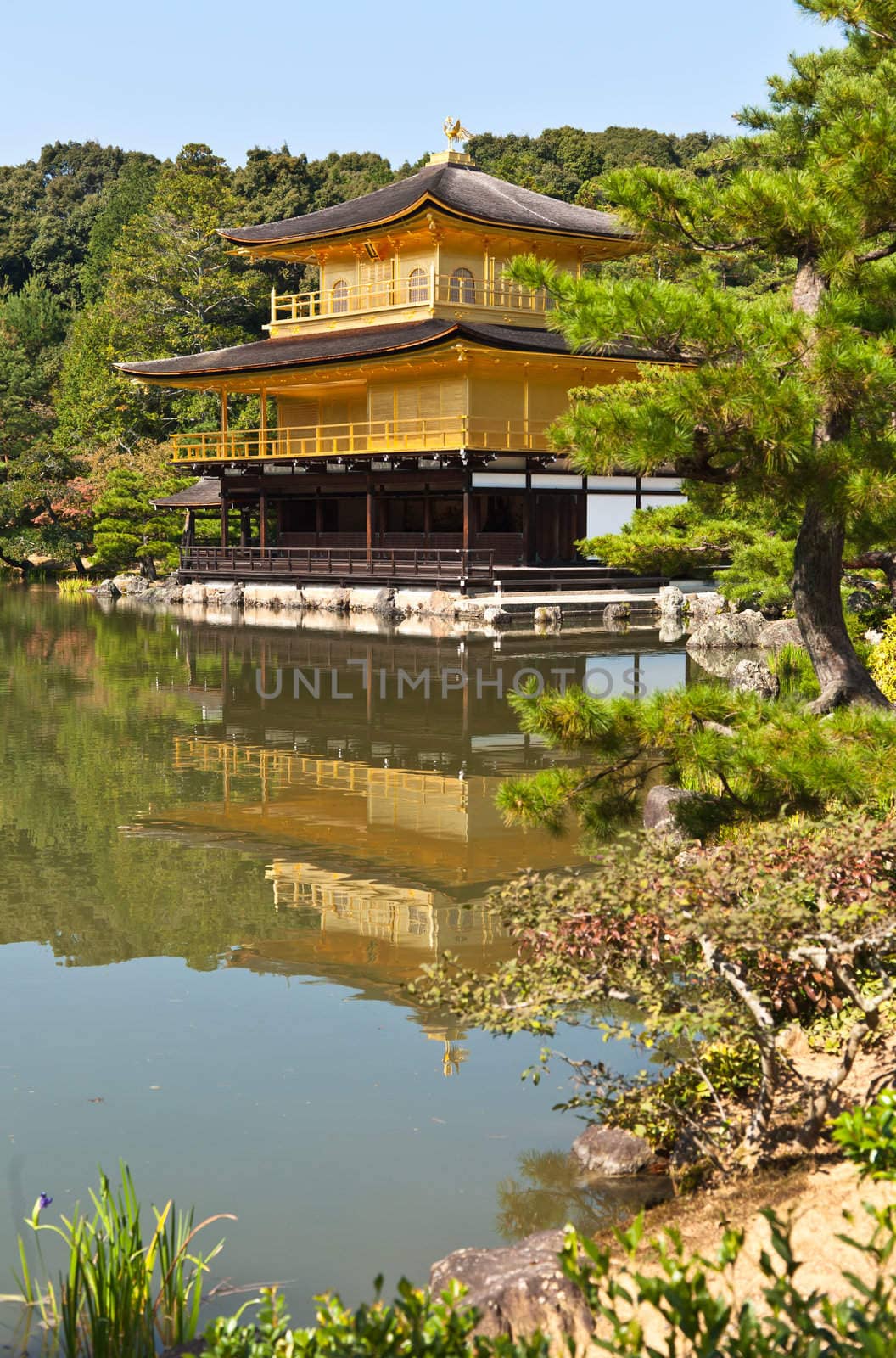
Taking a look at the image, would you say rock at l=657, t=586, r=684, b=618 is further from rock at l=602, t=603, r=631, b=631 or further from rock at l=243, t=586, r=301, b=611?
rock at l=243, t=586, r=301, b=611

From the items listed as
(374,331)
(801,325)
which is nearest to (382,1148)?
(801,325)

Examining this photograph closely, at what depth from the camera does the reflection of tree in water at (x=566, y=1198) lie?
4.71m

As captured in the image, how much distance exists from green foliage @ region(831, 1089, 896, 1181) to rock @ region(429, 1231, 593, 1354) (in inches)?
32.9

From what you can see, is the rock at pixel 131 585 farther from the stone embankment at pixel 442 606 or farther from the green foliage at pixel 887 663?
the green foliage at pixel 887 663

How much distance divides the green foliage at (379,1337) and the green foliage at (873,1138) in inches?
40.6

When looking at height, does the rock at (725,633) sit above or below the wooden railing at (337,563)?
below

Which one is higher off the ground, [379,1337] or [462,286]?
[462,286]

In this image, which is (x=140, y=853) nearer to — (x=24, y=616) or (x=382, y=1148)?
(x=382, y=1148)

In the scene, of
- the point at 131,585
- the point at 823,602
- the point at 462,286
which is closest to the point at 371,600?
the point at 462,286

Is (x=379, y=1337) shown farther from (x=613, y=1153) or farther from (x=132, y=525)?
(x=132, y=525)

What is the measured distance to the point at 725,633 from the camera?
80.8 ft

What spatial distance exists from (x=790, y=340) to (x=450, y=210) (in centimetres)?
2786

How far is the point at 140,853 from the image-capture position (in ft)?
32.4

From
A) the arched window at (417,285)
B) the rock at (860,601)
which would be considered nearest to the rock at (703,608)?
the arched window at (417,285)
